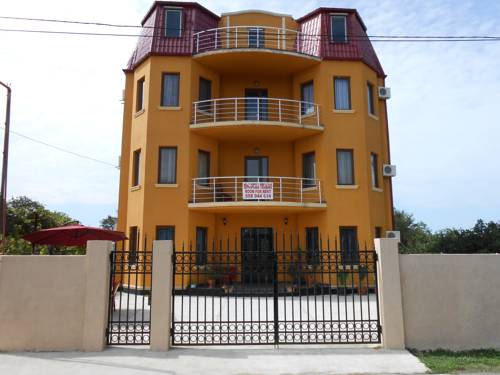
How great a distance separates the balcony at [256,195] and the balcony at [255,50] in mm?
5409

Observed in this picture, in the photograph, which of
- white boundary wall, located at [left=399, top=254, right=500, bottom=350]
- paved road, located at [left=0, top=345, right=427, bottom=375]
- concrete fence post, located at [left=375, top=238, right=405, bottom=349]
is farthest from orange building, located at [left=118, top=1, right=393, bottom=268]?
paved road, located at [left=0, top=345, right=427, bottom=375]

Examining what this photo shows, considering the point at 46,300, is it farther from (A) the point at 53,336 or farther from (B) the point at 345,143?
(B) the point at 345,143

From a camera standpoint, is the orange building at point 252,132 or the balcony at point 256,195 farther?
the orange building at point 252,132

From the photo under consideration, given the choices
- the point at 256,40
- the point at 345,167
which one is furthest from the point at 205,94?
the point at 345,167

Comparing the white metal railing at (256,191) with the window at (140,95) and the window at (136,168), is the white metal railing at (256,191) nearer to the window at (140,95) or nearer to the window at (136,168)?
the window at (136,168)

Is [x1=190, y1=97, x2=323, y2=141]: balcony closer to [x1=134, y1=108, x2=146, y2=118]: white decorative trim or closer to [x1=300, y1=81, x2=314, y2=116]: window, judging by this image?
[x1=300, y1=81, x2=314, y2=116]: window

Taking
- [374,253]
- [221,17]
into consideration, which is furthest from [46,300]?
[221,17]

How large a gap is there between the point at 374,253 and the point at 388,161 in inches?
536

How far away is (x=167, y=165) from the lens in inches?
701

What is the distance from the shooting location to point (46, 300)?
7555mm

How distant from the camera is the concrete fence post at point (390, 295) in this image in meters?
7.59

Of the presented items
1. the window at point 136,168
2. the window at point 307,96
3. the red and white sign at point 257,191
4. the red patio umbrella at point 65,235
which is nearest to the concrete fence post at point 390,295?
the red patio umbrella at point 65,235

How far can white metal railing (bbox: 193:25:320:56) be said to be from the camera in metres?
18.8

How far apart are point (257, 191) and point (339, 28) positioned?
918 cm
